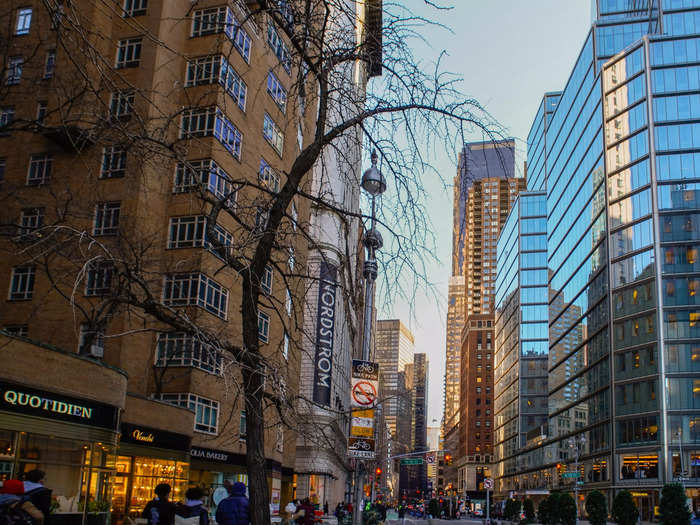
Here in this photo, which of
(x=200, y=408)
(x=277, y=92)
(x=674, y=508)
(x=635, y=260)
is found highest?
(x=635, y=260)

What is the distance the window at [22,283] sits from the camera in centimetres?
3294

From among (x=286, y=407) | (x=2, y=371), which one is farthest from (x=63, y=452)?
(x=286, y=407)

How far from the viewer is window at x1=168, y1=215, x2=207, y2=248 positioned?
3306cm

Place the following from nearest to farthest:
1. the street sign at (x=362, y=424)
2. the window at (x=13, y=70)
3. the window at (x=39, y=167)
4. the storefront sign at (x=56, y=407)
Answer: the window at (x=13, y=70) → the storefront sign at (x=56, y=407) → the street sign at (x=362, y=424) → the window at (x=39, y=167)

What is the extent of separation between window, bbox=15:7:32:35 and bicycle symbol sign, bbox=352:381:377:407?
96.2 feet

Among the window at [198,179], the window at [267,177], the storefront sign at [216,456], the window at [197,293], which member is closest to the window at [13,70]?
the window at [198,179]

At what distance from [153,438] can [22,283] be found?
11.8 metres

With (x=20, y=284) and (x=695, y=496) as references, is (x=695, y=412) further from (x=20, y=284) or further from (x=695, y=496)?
(x=20, y=284)

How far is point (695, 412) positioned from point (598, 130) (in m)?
35.3

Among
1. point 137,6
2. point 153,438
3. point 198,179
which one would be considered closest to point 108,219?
point 137,6

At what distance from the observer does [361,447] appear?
1788 cm

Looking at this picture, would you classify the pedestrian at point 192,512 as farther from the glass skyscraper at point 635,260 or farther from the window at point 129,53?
the glass skyscraper at point 635,260

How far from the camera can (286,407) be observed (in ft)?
23.0

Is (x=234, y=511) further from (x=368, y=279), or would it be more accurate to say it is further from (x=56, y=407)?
(x=56, y=407)
